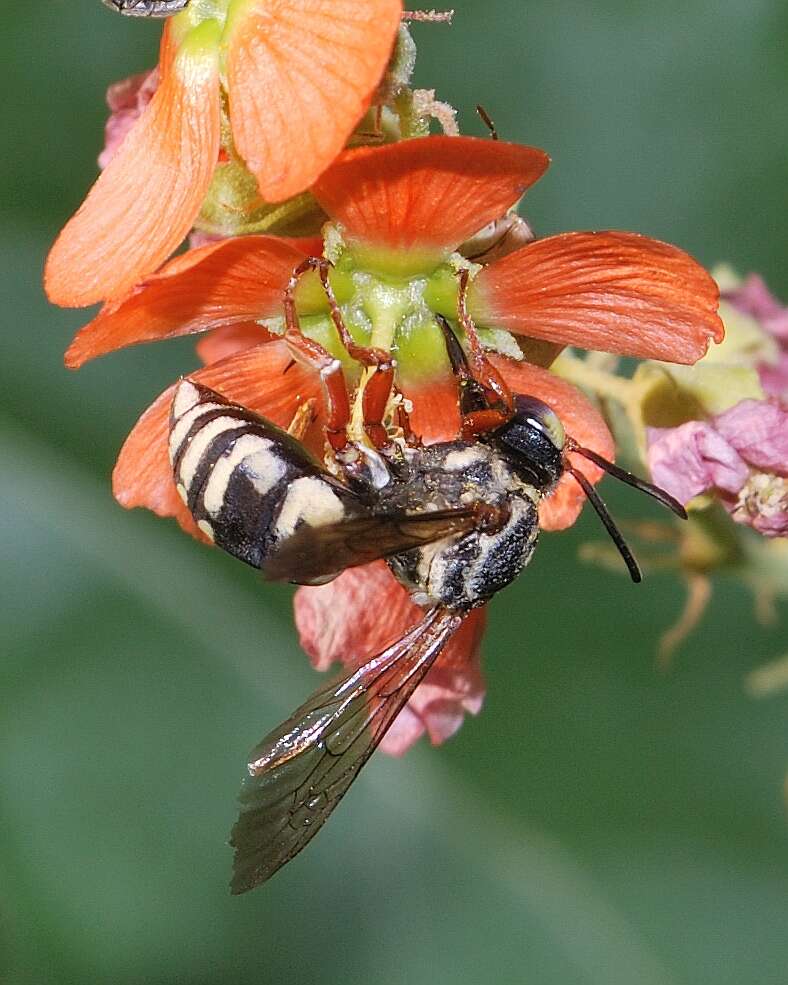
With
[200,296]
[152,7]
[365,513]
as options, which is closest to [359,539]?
[365,513]

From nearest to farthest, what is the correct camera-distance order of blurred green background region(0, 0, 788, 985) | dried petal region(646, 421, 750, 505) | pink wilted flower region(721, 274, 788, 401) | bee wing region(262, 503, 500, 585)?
1. bee wing region(262, 503, 500, 585)
2. dried petal region(646, 421, 750, 505)
3. pink wilted flower region(721, 274, 788, 401)
4. blurred green background region(0, 0, 788, 985)

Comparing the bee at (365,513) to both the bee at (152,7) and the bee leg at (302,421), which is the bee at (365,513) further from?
the bee at (152,7)

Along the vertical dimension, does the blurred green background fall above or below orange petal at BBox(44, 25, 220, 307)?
below

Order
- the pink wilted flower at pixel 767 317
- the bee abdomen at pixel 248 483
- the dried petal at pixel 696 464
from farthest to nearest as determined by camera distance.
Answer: the pink wilted flower at pixel 767 317
the dried petal at pixel 696 464
the bee abdomen at pixel 248 483

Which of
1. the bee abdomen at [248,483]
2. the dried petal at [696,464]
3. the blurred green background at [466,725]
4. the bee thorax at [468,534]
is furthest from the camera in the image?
the blurred green background at [466,725]

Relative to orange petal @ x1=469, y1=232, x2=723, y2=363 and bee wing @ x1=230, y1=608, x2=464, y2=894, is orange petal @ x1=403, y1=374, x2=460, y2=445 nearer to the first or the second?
orange petal @ x1=469, y1=232, x2=723, y2=363

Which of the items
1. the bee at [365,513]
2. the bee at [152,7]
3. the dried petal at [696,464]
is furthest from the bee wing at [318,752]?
the bee at [152,7]

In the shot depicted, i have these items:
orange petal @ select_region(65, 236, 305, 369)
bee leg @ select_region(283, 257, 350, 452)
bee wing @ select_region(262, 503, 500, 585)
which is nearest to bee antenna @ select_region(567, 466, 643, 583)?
bee wing @ select_region(262, 503, 500, 585)
